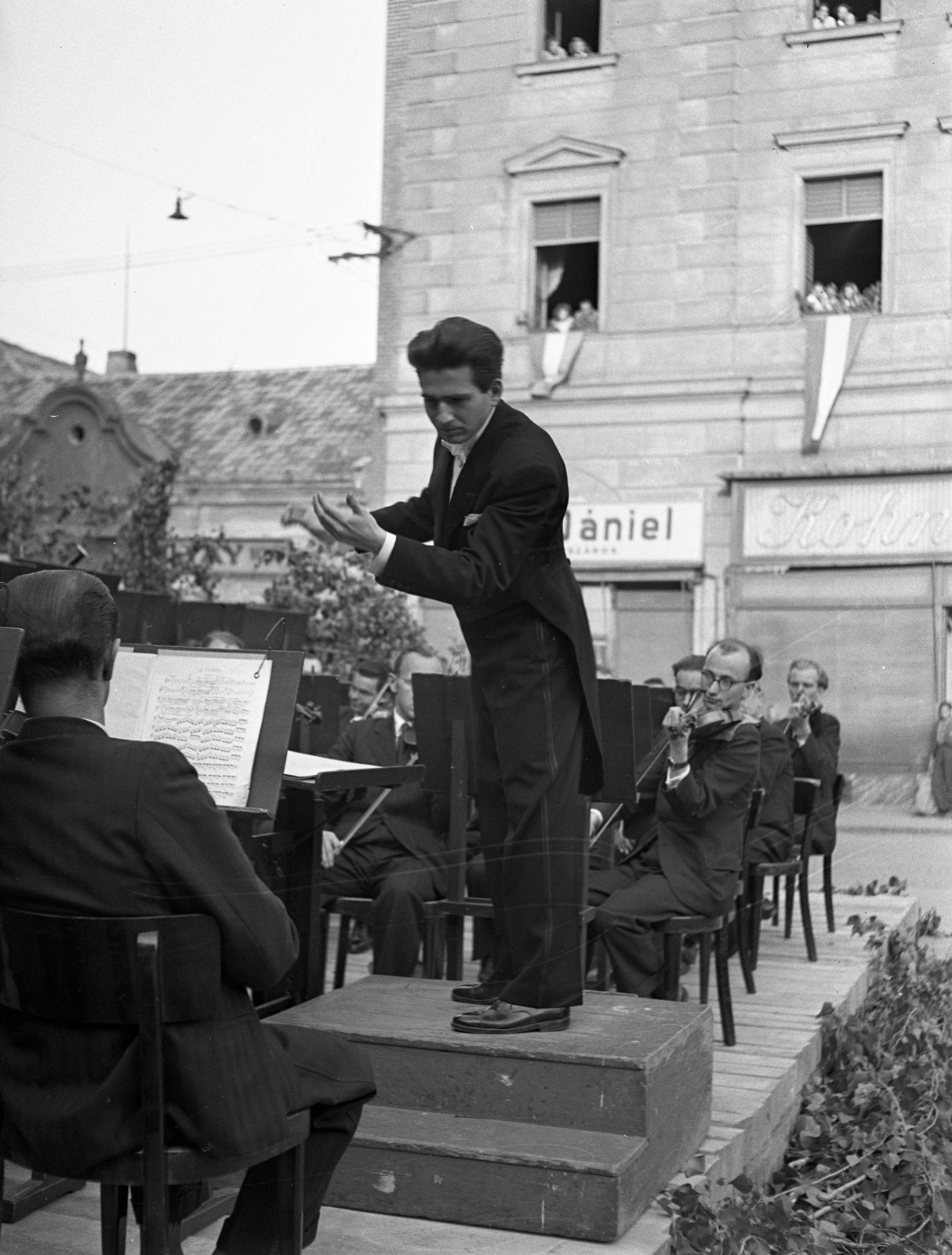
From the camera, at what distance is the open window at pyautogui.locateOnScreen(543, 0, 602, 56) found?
137 inches

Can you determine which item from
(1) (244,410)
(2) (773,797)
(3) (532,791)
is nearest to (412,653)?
(1) (244,410)

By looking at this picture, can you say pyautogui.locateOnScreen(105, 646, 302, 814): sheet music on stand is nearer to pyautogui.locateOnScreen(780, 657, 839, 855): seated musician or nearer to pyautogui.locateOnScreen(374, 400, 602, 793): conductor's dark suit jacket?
pyautogui.locateOnScreen(374, 400, 602, 793): conductor's dark suit jacket

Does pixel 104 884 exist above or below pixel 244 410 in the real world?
below

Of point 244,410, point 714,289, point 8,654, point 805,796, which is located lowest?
point 805,796

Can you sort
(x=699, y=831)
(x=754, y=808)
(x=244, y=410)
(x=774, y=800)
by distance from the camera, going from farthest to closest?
(x=774, y=800)
(x=754, y=808)
(x=244, y=410)
(x=699, y=831)

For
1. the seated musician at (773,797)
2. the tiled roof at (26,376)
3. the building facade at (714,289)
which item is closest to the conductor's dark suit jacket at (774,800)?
the seated musician at (773,797)

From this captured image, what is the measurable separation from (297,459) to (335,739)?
49.7 inches

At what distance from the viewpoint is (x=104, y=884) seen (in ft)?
5.69

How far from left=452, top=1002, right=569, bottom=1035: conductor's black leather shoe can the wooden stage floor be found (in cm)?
37

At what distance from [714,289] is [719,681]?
1.07 m

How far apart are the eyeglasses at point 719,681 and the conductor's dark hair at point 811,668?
→ 21 centimetres

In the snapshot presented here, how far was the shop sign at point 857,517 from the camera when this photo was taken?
3.33m

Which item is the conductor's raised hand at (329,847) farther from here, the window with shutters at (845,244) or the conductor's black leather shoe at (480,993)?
the window with shutters at (845,244)

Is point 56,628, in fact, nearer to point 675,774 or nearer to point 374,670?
point 675,774
